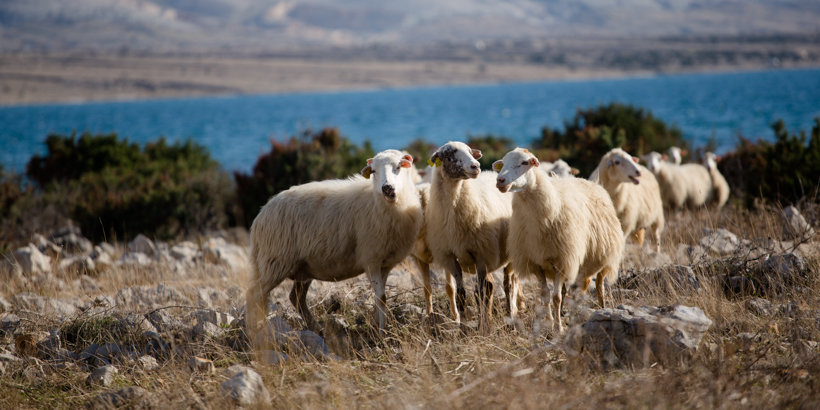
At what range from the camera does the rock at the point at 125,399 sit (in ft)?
13.7

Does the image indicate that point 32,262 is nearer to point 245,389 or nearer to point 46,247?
point 46,247

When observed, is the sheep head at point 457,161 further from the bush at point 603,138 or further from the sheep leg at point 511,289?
the bush at point 603,138

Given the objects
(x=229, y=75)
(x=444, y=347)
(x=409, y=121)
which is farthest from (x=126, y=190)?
(x=229, y=75)

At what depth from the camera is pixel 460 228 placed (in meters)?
5.57

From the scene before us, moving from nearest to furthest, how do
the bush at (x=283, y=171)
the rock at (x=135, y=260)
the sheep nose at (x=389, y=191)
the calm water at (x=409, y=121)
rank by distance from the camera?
the sheep nose at (x=389, y=191) < the rock at (x=135, y=260) < the bush at (x=283, y=171) < the calm water at (x=409, y=121)

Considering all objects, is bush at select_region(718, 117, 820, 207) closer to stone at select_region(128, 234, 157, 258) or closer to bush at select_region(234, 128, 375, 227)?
bush at select_region(234, 128, 375, 227)

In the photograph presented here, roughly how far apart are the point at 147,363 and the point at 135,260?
15.3 feet

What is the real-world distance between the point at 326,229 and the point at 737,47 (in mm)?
136655

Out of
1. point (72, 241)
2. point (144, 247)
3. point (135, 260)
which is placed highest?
point (135, 260)

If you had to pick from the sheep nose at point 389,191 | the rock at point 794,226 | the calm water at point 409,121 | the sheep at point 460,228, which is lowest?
the calm water at point 409,121

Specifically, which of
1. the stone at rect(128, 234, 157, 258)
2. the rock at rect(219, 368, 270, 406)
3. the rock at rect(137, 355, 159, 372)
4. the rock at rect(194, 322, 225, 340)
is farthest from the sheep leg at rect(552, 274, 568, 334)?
the stone at rect(128, 234, 157, 258)

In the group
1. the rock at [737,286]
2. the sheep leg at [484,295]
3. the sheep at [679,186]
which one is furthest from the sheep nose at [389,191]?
the sheep at [679,186]

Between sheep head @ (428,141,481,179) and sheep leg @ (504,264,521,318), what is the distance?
113cm

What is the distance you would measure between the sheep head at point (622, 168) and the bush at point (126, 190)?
29.1 ft
